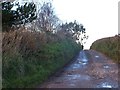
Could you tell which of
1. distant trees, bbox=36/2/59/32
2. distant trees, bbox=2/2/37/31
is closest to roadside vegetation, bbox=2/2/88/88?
distant trees, bbox=2/2/37/31

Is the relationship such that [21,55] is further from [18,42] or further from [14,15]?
[14,15]

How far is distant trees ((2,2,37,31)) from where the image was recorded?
16.2 metres

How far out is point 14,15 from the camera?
669 inches

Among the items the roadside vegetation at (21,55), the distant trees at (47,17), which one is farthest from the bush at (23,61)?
the distant trees at (47,17)

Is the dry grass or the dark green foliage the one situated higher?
the dry grass

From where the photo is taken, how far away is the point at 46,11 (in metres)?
35.8

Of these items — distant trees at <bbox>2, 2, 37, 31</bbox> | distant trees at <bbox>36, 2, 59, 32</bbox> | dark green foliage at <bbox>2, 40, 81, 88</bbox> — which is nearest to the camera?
dark green foliage at <bbox>2, 40, 81, 88</bbox>

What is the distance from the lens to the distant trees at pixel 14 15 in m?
16.2

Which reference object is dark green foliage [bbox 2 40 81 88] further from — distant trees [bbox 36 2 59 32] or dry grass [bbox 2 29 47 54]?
distant trees [bbox 36 2 59 32]

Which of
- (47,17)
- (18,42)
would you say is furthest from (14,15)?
(47,17)

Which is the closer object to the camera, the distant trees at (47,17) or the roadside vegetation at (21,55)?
the roadside vegetation at (21,55)

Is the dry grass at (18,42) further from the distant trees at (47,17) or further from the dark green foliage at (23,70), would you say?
the distant trees at (47,17)

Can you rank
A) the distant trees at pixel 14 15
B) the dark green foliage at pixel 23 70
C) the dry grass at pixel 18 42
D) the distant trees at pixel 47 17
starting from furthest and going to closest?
the distant trees at pixel 47 17
the distant trees at pixel 14 15
the dry grass at pixel 18 42
the dark green foliage at pixel 23 70

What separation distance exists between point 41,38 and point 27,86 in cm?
1011
